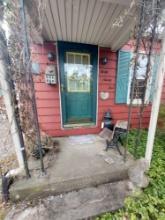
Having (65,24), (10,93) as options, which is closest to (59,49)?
(65,24)

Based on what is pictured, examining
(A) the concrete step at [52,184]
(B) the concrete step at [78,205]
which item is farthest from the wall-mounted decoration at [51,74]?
(B) the concrete step at [78,205]

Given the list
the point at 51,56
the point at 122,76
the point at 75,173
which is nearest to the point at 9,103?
the point at 75,173

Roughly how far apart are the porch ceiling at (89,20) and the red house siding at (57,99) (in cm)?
35

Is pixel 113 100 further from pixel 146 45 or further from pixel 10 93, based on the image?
pixel 10 93

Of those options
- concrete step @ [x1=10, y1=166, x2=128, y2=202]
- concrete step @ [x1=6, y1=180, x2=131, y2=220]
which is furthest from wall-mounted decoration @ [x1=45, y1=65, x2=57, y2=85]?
concrete step @ [x1=6, y1=180, x2=131, y2=220]

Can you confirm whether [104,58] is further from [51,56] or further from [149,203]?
[149,203]

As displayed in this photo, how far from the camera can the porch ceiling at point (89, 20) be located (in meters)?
1.57

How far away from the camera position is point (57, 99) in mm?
2971

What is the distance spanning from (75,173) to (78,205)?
0.38m

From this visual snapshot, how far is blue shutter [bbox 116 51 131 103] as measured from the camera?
314 cm

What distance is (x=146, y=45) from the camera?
1.72 m

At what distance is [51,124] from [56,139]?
366 millimetres

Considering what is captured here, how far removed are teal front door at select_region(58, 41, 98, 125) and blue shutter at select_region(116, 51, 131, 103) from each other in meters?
0.59

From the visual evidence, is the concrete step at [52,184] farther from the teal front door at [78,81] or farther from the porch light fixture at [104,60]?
the porch light fixture at [104,60]
